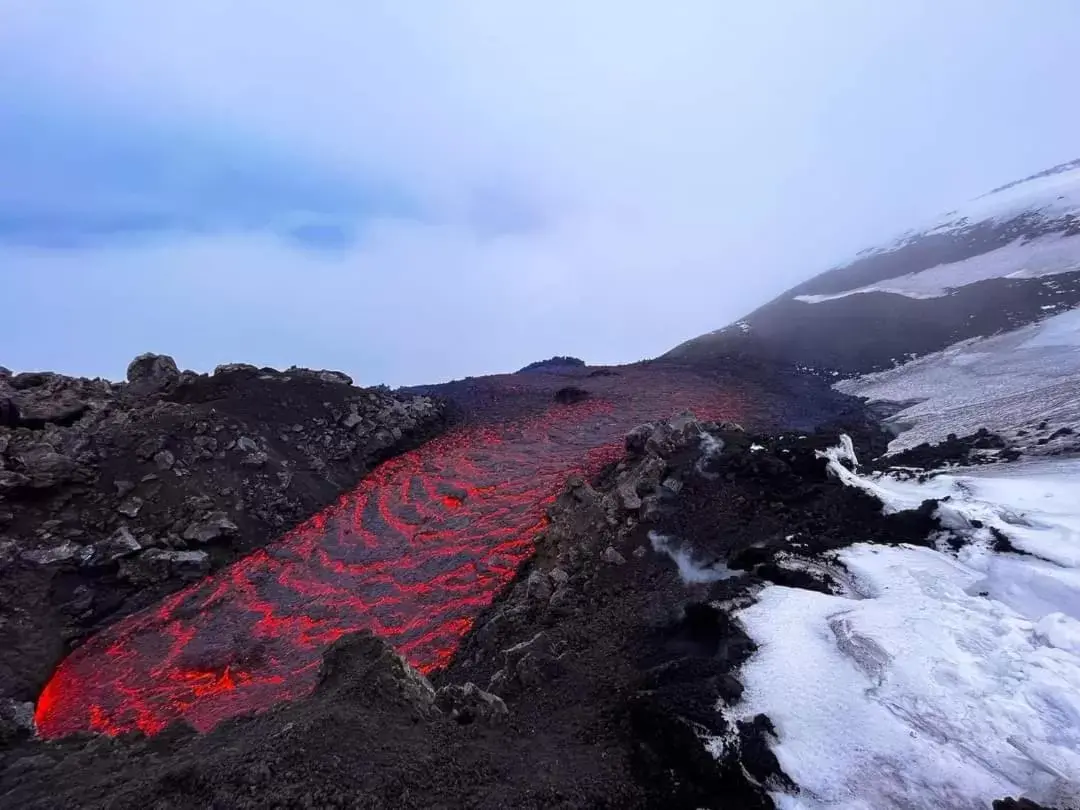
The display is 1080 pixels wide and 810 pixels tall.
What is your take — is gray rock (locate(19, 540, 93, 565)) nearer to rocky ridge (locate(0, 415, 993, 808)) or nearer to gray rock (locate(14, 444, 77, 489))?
gray rock (locate(14, 444, 77, 489))

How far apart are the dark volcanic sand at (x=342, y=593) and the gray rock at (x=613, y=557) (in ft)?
10.1

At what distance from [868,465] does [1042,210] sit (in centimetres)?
4629

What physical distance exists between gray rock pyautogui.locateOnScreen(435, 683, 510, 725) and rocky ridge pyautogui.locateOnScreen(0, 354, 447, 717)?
34.1 ft

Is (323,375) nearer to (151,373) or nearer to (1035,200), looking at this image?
(151,373)

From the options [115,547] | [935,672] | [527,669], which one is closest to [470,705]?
[527,669]

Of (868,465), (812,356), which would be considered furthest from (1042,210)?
(868,465)

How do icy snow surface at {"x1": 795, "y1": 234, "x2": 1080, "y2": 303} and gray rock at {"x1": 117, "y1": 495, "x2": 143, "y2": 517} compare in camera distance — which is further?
icy snow surface at {"x1": 795, "y1": 234, "x2": 1080, "y2": 303}

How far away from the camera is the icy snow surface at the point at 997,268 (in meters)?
34.9

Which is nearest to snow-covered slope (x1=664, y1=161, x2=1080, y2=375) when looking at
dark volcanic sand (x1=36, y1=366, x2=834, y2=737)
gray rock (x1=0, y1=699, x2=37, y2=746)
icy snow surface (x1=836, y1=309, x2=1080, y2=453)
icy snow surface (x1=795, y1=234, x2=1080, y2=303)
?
icy snow surface (x1=795, y1=234, x2=1080, y2=303)

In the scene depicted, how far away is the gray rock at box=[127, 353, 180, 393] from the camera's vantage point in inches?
905

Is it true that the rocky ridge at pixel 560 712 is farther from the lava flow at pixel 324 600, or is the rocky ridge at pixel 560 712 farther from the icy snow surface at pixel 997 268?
the icy snow surface at pixel 997 268

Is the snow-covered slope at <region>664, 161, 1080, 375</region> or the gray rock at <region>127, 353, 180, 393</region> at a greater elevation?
the gray rock at <region>127, 353, 180, 393</region>

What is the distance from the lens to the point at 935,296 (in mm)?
38188

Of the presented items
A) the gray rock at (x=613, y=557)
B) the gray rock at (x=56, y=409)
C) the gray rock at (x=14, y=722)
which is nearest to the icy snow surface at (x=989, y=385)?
the gray rock at (x=613, y=557)
